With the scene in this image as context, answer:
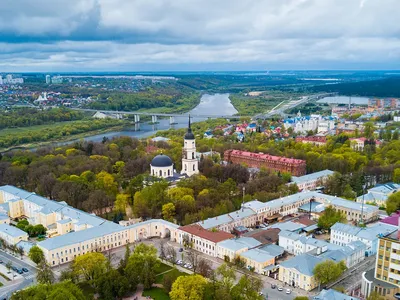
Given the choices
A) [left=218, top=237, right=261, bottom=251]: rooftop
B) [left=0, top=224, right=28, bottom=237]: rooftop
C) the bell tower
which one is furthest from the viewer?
the bell tower

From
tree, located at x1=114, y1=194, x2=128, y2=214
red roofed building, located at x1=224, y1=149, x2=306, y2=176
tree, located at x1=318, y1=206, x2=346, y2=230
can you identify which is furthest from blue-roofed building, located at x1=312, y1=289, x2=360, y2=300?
red roofed building, located at x1=224, y1=149, x2=306, y2=176

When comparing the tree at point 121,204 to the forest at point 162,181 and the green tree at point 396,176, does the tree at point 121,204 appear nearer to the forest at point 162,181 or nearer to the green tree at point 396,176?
the forest at point 162,181

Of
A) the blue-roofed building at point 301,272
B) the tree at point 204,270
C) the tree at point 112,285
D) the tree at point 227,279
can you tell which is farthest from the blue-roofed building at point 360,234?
the tree at point 112,285

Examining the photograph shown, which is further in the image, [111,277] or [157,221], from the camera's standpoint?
[157,221]

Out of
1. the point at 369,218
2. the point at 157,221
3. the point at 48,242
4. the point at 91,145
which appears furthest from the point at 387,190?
the point at 91,145

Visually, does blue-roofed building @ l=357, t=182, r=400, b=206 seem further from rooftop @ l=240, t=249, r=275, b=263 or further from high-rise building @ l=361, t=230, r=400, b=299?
high-rise building @ l=361, t=230, r=400, b=299

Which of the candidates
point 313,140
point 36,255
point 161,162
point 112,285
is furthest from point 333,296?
point 313,140

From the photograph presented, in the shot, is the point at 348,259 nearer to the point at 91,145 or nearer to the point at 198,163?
the point at 198,163

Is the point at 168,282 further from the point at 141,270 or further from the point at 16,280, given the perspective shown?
the point at 16,280
